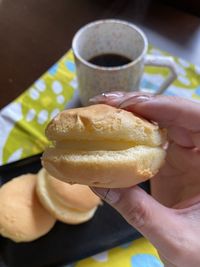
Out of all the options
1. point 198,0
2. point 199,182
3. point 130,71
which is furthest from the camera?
point 198,0

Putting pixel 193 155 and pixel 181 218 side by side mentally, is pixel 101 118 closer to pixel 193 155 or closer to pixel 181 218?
pixel 181 218

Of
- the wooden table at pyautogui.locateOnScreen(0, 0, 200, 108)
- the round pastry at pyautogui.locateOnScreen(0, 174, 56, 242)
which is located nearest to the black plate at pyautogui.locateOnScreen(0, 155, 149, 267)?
the round pastry at pyautogui.locateOnScreen(0, 174, 56, 242)

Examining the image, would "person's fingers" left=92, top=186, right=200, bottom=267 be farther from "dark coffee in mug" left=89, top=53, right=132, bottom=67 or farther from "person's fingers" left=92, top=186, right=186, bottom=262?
"dark coffee in mug" left=89, top=53, right=132, bottom=67

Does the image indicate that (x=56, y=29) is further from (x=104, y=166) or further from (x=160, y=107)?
(x=104, y=166)

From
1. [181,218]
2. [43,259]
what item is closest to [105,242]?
[43,259]

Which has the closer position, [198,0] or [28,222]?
[28,222]

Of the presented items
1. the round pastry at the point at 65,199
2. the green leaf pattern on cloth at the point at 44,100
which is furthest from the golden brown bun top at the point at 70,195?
the green leaf pattern on cloth at the point at 44,100

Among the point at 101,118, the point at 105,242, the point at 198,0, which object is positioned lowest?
the point at 105,242
